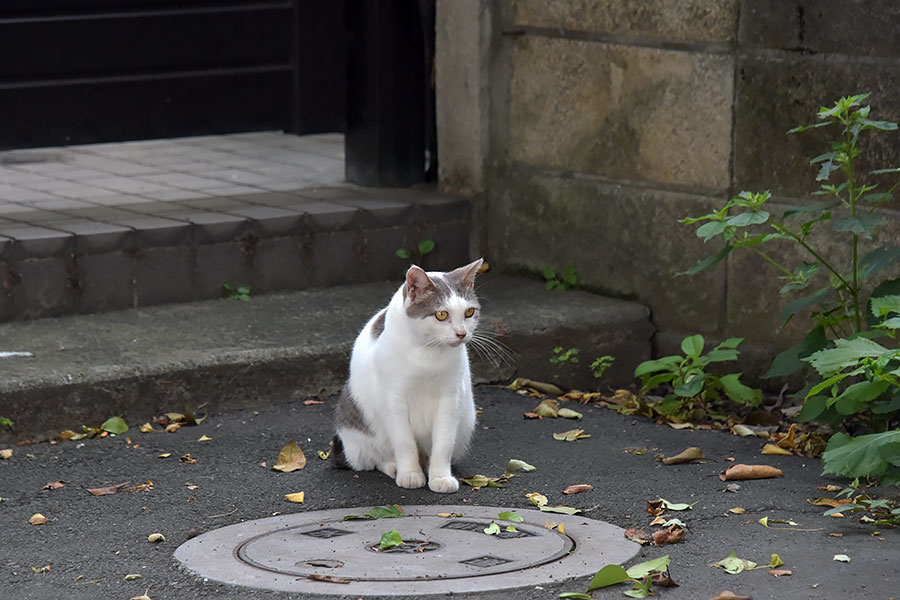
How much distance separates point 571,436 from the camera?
5.37 m

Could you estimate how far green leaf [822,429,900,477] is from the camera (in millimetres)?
4305

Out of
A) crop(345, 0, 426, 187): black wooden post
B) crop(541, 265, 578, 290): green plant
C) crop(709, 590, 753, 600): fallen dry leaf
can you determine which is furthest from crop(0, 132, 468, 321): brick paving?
crop(709, 590, 753, 600): fallen dry leaf

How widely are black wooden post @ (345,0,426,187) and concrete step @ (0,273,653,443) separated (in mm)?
795

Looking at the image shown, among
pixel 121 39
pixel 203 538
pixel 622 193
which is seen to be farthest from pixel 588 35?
pixel 203 538

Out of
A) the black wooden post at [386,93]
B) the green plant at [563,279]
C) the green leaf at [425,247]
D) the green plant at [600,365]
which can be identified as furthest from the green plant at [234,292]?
the green plant at [600,365]

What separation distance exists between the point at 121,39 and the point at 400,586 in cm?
400

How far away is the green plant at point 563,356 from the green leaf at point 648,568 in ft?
7.05

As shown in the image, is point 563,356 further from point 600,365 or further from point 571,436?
point 571,436

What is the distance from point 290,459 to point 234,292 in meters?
1.54

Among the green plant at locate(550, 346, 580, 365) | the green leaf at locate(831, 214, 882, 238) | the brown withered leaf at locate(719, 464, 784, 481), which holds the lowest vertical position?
the brown withered leaf at locate(719, 464, 784, 481)

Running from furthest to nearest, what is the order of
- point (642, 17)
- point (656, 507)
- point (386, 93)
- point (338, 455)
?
1. point (386, 93)
2. point (642, 17)
3. point (338, 455)
4. point (656, 507)

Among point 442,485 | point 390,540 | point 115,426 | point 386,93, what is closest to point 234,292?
point 115,426

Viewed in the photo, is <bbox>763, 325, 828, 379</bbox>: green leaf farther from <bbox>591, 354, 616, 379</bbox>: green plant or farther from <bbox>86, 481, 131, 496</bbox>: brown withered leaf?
<bbox>86, 481, 131, 496</bbox>: brown withered leaf

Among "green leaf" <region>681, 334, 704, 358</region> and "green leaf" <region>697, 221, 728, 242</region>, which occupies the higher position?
"green leaf" <region>697, 221, 728, 242</region>
